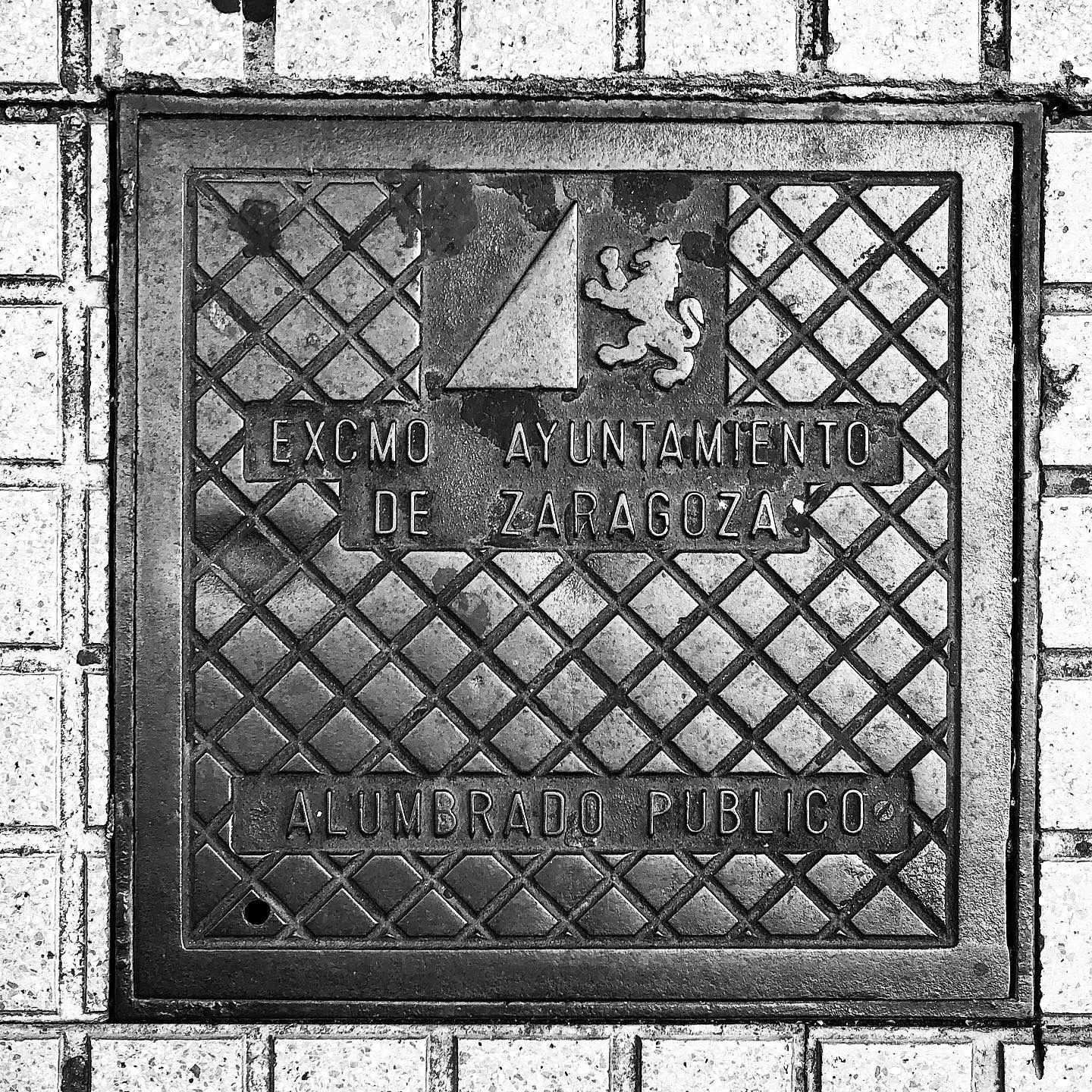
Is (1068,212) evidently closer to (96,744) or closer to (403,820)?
(403,820)

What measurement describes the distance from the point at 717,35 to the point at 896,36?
0.37 m

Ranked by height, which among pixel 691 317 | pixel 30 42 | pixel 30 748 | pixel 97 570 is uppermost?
pixel 30 42

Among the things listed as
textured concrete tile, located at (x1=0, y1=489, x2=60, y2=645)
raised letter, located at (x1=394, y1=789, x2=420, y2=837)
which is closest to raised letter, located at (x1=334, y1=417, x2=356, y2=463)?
textured concrete tile, located at (x1=0, y1=489, x2=60, y2=645)

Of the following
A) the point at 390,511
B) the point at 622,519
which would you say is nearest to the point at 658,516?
the point at 622,519

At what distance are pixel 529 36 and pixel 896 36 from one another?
77cm

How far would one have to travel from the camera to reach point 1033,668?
5.98 ft

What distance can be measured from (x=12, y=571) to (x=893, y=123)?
6.76 feet

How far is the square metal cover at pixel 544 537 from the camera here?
180cm

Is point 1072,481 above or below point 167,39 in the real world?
below

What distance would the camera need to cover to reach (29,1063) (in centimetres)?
181

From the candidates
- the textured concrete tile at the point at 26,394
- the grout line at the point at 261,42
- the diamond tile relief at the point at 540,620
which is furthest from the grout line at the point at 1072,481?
the textured concrete tile at the point at 26,394

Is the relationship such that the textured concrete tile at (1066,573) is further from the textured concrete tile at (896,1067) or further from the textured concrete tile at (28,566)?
the textured concrete tile at (28,566)

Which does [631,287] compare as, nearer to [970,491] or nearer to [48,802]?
[970,491]

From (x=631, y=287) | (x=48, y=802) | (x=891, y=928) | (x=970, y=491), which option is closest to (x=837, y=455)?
(x=970, y=491)
